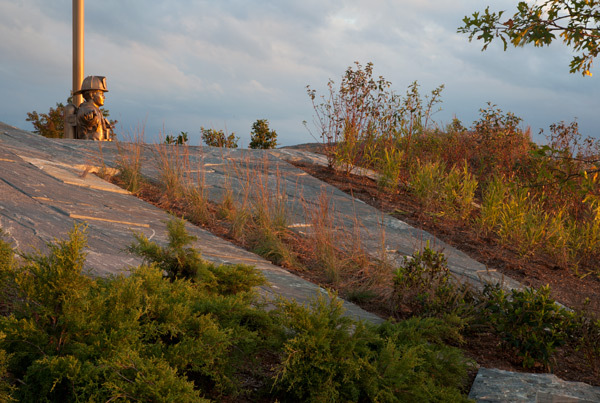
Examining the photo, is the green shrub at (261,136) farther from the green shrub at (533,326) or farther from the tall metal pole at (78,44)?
the green shrub at (533,326)

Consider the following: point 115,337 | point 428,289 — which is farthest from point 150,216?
point 115,337

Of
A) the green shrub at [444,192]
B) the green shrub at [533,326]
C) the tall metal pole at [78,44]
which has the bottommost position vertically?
the green shrub at [533,326]

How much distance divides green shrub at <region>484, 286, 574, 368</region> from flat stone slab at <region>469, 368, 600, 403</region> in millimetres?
392

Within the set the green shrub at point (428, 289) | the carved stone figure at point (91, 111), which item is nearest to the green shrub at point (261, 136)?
the carved stone figure at point (91, 111)

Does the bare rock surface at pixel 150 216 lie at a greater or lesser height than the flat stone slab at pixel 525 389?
greater

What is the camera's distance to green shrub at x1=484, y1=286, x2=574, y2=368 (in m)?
3.09

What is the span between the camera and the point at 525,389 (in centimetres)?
249

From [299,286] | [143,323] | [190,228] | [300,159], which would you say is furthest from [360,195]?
[143,323]

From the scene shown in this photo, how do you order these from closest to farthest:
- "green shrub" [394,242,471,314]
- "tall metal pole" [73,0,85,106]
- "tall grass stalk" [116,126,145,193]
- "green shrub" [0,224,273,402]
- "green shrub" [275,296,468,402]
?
"green shrub" [0,224,273,402] < "green shrub" [275,296,468,402] < "green shrub" [394,242,471,314] < "tall grass stalk" [116,126,145,193] < "tall metal pole" [73,0,85,106]

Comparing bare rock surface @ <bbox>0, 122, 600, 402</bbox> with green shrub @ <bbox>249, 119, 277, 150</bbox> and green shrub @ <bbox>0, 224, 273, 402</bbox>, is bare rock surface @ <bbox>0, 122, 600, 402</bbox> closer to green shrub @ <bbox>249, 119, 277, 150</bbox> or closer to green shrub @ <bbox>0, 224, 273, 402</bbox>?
green shrub @ <bbox>0, 224, 273, 402</bbox>

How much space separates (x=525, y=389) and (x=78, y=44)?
33.8 feet

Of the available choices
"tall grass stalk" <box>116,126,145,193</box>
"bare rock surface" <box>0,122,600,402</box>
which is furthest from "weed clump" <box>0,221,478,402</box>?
"tall grass stalk" <box>116,126,145,193</box>

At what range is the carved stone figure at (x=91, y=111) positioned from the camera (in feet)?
31.1

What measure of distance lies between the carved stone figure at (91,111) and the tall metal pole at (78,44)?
0.56 m
